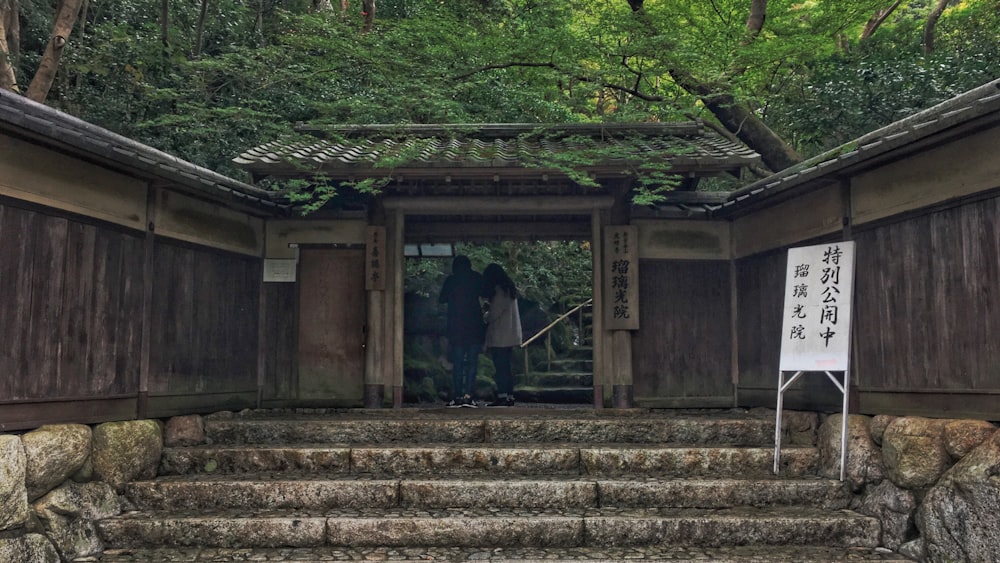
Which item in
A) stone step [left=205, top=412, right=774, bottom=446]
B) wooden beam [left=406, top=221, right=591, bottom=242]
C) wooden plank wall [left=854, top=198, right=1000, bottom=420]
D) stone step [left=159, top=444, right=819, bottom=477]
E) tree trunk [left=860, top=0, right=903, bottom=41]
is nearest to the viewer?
wooden plank wall [left=854, top=198, right=1000, bottom=420]

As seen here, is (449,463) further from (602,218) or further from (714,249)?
(714,249)

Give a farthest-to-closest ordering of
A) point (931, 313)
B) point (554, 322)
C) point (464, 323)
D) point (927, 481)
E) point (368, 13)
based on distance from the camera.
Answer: point (554, 322) → point (368, 13) → point (464, 323) → point (931, 313) → point (927, 481)

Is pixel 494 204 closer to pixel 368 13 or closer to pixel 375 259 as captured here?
pixel 375 259

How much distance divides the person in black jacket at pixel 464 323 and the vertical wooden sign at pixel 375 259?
176 cm

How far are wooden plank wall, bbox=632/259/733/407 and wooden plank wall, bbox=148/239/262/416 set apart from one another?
18.5 ft

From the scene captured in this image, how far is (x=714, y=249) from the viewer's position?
400 inches

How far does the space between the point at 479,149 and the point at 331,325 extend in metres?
3.44

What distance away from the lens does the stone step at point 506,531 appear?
592cm

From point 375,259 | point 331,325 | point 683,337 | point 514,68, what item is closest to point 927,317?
point 683,337

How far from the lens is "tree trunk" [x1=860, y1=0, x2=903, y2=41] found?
1345 cm

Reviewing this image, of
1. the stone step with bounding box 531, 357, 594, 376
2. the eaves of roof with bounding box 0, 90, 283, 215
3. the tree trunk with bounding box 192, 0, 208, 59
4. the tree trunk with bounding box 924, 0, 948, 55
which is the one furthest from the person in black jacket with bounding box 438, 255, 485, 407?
the tree trunk with bounding box 924, 0, 948, 55

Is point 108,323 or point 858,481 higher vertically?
point 108,323

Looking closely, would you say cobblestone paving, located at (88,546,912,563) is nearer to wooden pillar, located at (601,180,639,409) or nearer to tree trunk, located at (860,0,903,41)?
wooden pillar, located at (601,180,639,409)

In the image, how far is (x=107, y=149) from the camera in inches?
254
